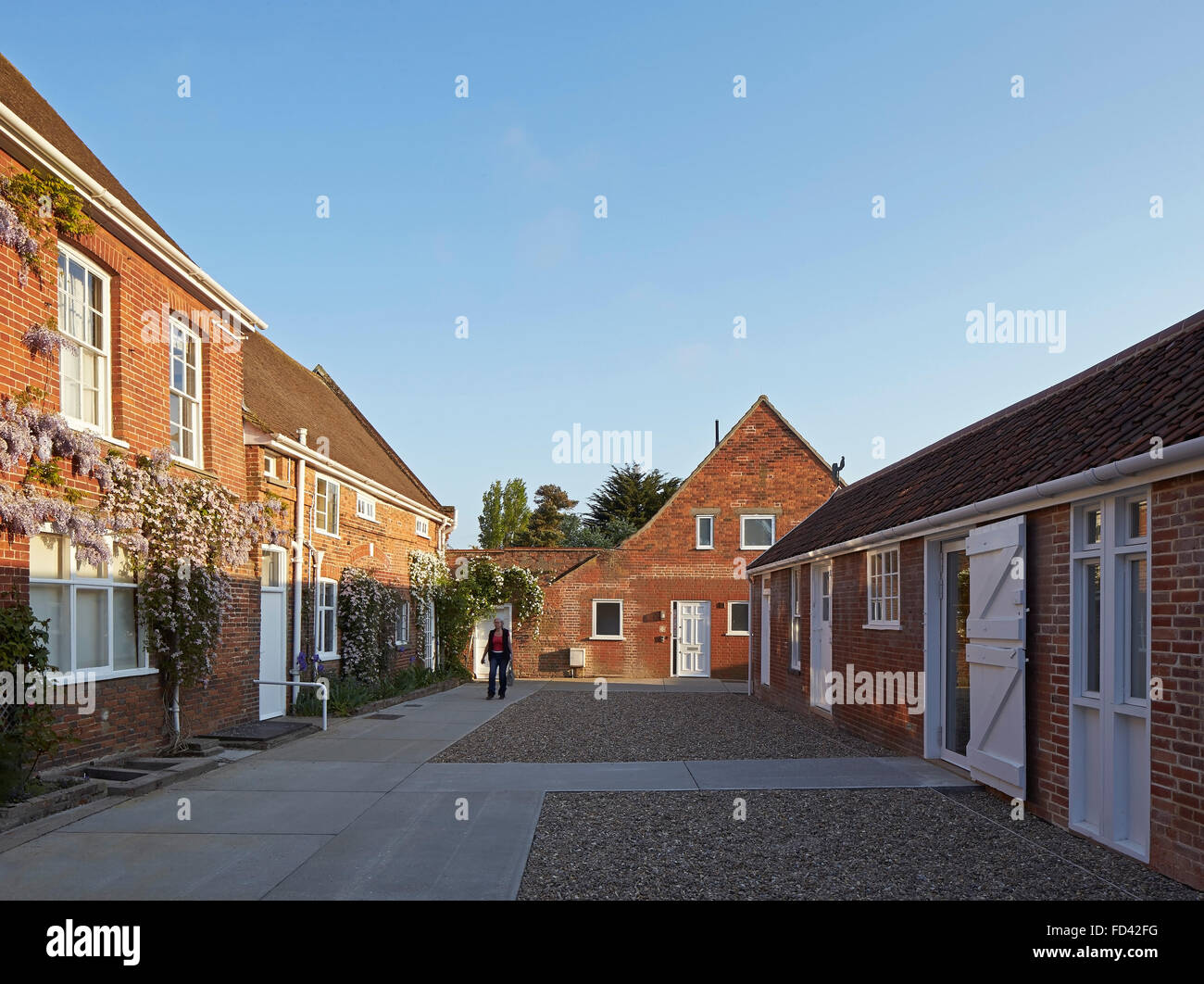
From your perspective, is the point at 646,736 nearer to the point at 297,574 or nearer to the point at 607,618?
the point at 297,574

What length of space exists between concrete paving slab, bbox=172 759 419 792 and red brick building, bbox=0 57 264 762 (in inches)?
46.6

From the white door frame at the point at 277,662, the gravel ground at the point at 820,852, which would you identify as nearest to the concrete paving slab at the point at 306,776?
the gravel ground at the point at 820,852

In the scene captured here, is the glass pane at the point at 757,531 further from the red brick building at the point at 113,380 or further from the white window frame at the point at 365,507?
the red brick building at the point at 113,380

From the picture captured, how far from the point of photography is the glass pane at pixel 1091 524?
7.29m

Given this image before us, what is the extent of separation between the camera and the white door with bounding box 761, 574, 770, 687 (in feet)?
65.6

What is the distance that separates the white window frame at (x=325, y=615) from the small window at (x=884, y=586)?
29.7 ft

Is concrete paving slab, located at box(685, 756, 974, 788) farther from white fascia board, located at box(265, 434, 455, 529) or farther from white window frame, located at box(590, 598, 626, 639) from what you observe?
white window frame, located at box(590, 598, 626, 639)

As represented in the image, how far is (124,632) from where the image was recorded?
1018 centimetres

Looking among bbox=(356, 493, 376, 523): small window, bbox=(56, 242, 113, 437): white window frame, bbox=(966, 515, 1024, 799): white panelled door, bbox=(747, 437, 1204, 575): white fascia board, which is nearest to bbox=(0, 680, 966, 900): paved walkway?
bbox=(966, 515, 1024, 799): white panelled door

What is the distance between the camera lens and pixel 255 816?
7812 mm

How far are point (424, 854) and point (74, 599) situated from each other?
477 centimetres
